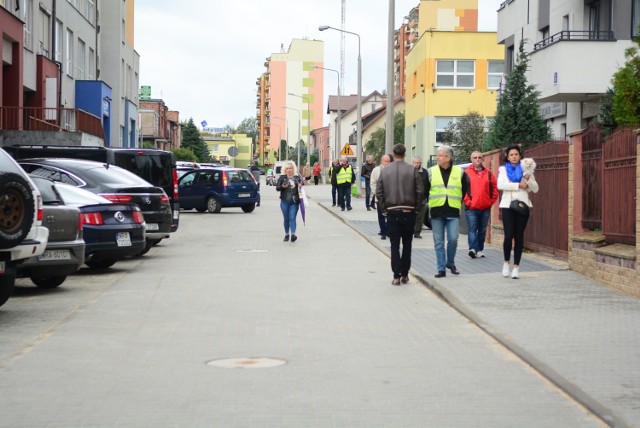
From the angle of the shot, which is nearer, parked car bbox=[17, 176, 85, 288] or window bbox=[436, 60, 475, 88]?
parked car bbox=[17, 176, 85, 288]

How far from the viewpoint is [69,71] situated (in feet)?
157

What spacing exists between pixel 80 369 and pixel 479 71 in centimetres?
5002

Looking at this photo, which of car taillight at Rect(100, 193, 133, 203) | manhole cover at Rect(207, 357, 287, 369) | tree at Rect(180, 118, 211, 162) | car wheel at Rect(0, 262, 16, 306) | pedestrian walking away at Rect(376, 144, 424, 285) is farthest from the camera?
tree at Rect(180, 118, 211, 162)

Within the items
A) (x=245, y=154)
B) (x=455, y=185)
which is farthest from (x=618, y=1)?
(x=245, y=154)

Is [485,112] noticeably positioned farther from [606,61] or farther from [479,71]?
[606,61]

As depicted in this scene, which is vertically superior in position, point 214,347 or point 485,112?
point 485,112

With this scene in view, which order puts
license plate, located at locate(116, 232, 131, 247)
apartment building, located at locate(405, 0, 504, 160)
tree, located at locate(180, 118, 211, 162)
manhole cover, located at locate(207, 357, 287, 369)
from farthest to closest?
tree, located at locate(180, 118, 211, 162) < apartment building, located at locate(405, 0, 504, 160) < license plate, located at locate(116, 232, 131, 247) < manhole cover, located at locate(207, 357, 287, 369)

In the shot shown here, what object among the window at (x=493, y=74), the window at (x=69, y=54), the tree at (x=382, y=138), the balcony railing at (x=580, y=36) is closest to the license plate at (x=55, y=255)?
the balcony railing at (x=580, y=36)

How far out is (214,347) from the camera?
30.1 feet

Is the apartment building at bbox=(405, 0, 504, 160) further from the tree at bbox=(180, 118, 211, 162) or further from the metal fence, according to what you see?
the tree at bbox=(180, 118, 211, 162)

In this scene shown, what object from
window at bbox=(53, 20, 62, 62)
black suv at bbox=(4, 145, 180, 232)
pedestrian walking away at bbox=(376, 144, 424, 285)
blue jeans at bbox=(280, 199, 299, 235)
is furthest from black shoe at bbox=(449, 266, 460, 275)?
window at bbox=(53, 20, 62, 62)

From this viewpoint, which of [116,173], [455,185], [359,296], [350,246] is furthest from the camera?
[350,246]

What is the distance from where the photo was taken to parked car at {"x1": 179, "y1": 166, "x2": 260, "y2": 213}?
122ft

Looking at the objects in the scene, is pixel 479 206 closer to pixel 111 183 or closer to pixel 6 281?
pixel 111 183
